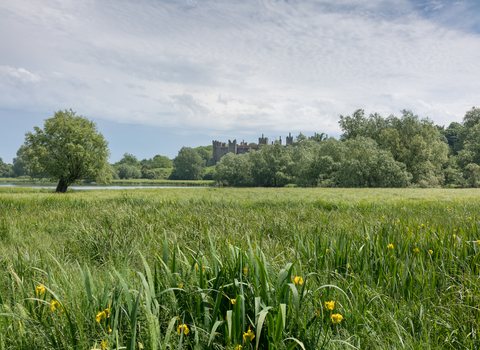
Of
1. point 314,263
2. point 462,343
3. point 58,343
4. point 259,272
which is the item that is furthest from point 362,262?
point 58,343

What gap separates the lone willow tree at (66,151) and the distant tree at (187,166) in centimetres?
8832

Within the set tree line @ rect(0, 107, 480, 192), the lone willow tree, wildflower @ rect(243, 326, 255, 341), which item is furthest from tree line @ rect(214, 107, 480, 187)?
wildflower @ rect(243, 326, 255, 341)

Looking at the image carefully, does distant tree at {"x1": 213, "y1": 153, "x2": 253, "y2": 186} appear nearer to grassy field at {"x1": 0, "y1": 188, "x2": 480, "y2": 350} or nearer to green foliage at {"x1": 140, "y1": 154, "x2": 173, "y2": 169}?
grassy field at {"x1": 0, "y1": 188, "x2": 480, "y2": 350}

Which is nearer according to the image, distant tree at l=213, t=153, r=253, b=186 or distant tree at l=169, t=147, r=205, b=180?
distant tree at l=213, t=153, r=253, b=186

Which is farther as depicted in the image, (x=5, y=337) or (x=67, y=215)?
(x=67, y=215)

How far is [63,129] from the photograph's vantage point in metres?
28.3

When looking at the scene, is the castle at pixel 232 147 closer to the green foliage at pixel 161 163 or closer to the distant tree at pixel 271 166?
the green foliage at pixel 161 163

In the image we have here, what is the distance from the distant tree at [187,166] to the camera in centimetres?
11850

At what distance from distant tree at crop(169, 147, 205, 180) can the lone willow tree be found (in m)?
88.3

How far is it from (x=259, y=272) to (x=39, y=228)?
5535 millimetres

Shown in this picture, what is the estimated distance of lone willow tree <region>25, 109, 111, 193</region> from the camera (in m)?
26.6

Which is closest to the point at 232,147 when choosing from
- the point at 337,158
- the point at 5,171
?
the point at 337,158

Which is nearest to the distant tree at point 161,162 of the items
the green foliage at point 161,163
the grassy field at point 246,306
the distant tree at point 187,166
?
the green foliage at point 161,163

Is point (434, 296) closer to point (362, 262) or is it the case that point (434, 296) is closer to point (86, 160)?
point (362, 262)
